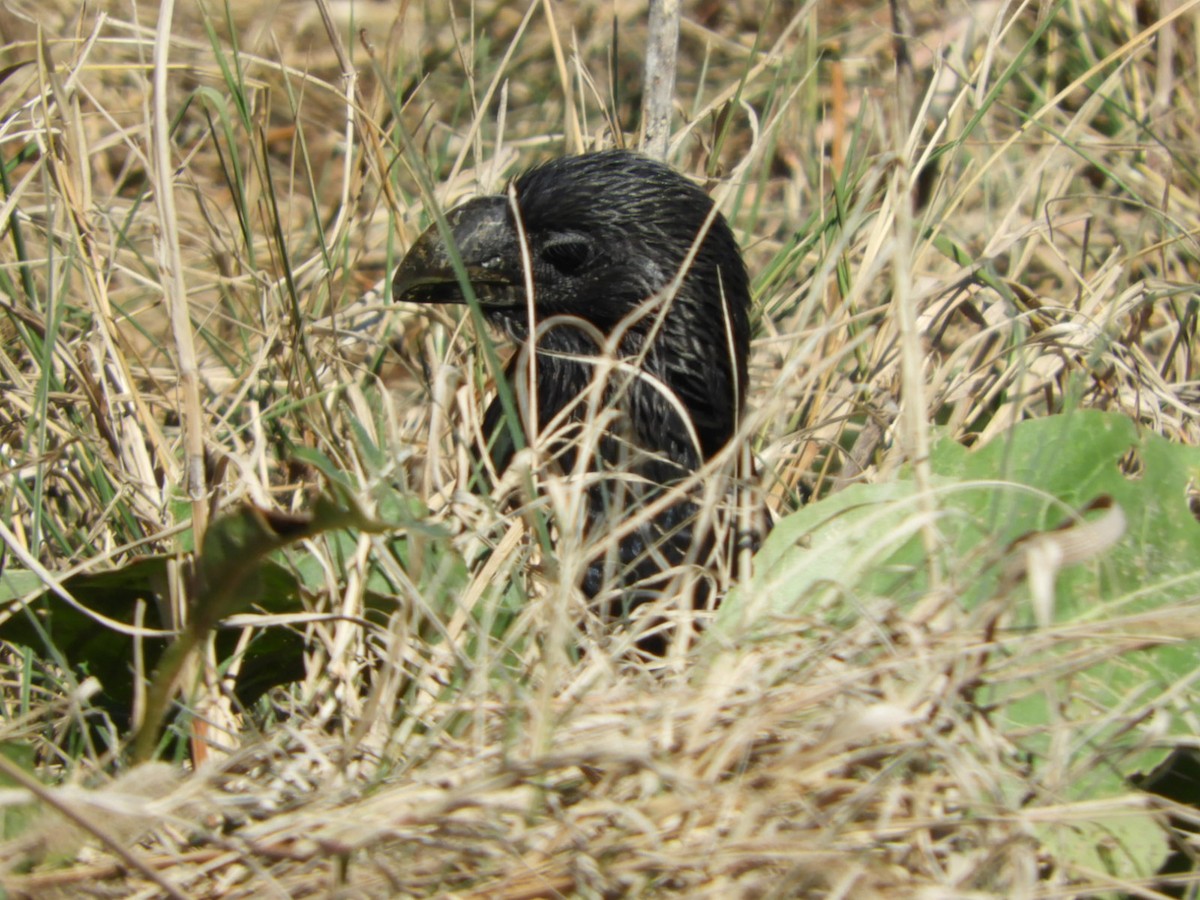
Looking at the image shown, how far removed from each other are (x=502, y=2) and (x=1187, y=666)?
115 inches

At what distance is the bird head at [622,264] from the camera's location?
2213 mm

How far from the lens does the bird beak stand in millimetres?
2227

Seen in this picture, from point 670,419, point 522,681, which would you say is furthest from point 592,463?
point 522,681

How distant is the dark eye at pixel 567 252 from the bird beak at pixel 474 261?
0.05 m

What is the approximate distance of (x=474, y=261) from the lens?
7.40 ft

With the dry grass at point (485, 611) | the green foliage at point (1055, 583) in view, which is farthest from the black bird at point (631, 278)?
the green foliage at point (1055, 583)

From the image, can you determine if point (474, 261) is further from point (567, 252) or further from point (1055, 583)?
point (1055, 583)

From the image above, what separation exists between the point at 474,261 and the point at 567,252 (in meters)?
0.15

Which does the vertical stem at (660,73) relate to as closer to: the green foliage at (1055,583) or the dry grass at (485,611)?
the dry grass at (485,611)

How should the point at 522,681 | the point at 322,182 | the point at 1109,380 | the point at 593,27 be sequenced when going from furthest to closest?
the point at 593,27 → the point at 322,182 → the point at 1109,380 → the point at 522,681

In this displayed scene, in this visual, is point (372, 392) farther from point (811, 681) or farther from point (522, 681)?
point (811, 681)

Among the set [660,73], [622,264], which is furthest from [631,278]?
[660,73]

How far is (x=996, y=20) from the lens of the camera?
224 cm

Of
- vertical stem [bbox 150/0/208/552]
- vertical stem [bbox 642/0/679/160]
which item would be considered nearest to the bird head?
vertical stem [bbox 642/0/679/160]
